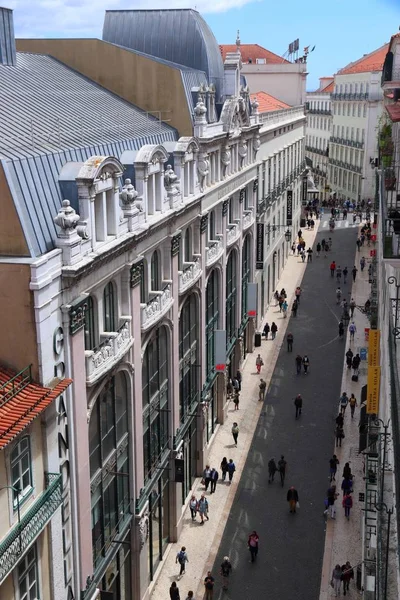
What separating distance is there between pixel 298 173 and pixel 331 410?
43556 millimetres

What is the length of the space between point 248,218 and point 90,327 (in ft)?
92.9

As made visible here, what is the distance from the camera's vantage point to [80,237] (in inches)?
792

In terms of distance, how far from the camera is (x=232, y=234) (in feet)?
144

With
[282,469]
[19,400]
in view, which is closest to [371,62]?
[282,469]

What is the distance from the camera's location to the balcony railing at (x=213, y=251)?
37.5 metres

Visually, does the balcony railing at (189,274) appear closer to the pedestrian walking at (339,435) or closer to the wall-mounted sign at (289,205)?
the pedestrian walking at (339,435)

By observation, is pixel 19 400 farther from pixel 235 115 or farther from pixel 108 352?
pixel 235 115

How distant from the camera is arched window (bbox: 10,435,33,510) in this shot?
17.7 m

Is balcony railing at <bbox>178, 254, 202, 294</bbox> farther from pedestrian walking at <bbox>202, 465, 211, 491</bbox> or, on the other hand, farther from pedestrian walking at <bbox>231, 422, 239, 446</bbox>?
pedestrian walking at <bbox>231, 422, 239, 446</bbox>

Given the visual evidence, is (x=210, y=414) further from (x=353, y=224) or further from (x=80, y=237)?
(x=353, y=224)

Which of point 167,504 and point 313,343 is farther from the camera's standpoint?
point 313,343

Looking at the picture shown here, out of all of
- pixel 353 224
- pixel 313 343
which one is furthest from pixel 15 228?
pixel 353 224

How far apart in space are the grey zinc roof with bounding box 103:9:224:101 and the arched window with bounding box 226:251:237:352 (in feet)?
32.4

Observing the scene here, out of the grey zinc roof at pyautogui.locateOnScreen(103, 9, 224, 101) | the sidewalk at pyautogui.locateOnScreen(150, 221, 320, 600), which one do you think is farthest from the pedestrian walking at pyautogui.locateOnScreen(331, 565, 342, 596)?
the grey zinc roof at pyautogui.locateOnScreen(103, 9, 224, 101)
